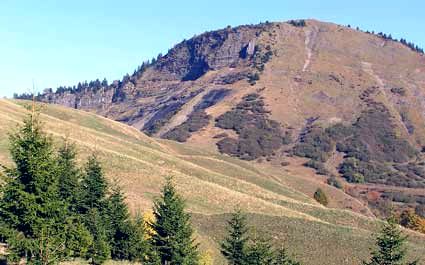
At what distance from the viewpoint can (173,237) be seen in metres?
36.3

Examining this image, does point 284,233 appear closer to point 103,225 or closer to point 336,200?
point 103,225

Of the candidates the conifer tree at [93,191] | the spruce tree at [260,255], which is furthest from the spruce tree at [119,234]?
the spruce tree at [260,255]

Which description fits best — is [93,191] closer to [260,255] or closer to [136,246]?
[136,246]

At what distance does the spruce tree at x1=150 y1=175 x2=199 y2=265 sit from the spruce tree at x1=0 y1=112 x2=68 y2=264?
13.5m

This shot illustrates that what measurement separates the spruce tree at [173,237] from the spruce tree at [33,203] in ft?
44.3

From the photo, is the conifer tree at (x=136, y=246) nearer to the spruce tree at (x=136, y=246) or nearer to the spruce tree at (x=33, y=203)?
the spruce tree at (x=136, y=246)

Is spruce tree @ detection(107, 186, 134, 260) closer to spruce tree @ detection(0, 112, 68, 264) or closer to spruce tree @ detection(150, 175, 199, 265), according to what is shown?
spruce tree @ detection(150, 175, 199, 265)

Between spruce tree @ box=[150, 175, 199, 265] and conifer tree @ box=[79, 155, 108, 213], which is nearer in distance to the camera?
spruce tree @ box=[150, 175, 199, 265]

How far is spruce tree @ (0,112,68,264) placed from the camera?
2184 cm

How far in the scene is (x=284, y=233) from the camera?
64125 millimetres

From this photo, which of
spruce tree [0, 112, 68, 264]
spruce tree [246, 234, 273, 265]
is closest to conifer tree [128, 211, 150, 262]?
spruce tree [246, 234, 273, 265]

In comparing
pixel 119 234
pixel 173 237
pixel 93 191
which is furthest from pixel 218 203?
pixel 173 237

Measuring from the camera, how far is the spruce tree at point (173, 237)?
35938mm

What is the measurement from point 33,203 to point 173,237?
15311 mm
